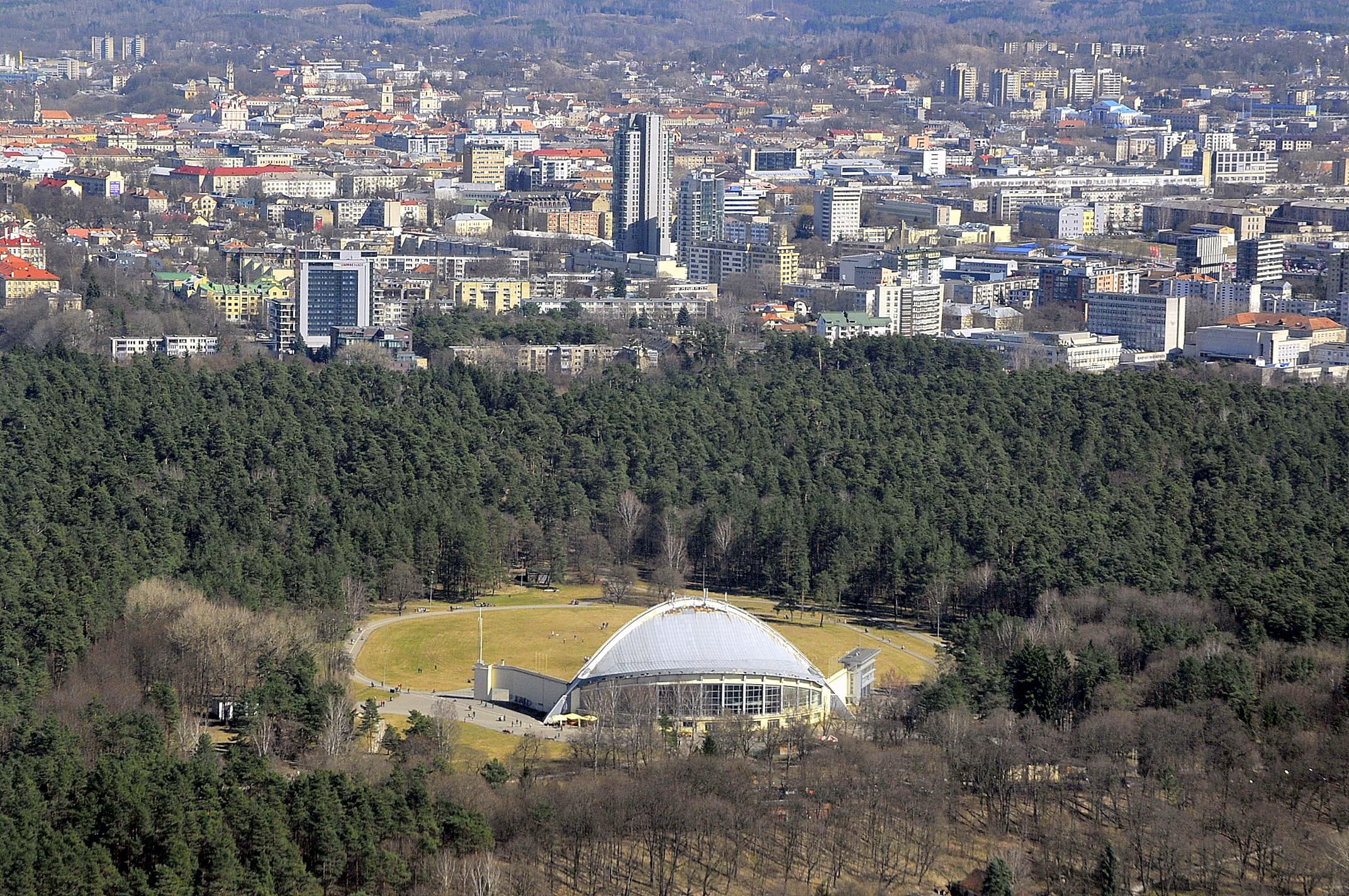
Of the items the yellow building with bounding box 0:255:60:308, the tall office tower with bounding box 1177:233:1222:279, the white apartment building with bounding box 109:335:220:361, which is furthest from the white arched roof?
the tall office tower with bounding box 1177:233:1222:279

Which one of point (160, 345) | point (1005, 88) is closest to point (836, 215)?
point (160, 345)

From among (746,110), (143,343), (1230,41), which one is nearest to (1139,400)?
(143,343)

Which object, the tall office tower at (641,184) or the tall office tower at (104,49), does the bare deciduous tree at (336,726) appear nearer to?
the tall office tower at (641,184)

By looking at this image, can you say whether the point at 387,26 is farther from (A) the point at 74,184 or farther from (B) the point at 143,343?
(B) the point at 143,343

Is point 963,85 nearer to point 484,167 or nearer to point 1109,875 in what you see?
point 484,167

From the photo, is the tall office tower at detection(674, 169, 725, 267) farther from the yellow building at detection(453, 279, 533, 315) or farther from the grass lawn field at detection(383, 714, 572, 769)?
the grass lawn field at detection(383, 714, 572, 769)
